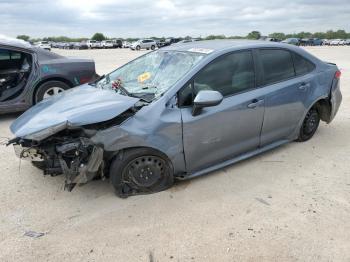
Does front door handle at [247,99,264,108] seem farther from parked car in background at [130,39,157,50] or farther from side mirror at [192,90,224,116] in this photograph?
parked car in background at [130,39,157,50]

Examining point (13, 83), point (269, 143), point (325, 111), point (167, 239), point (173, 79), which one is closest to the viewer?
point (167, 239)

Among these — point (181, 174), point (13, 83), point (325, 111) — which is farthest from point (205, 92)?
point (13, 83)

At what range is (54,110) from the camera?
3.70m

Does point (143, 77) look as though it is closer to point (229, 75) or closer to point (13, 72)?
point (229, 75)

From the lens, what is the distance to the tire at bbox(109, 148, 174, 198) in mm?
3451

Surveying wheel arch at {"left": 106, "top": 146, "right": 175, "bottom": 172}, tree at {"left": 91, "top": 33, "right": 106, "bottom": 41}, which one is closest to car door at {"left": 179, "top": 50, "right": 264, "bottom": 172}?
wheel arch at {"left": 106, "top": 146, "right": 175, "bottom": 172}

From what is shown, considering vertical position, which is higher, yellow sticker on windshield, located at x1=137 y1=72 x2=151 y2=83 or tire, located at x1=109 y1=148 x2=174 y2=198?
yellow sticker on windshield, located at x1=137 y1=72 x2=151 y2=83

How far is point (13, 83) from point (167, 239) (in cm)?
529

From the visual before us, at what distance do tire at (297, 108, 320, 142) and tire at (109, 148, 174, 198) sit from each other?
7.85 ft

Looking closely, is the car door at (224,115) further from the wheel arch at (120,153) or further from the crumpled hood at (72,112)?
the crumpled hood at (72,112)

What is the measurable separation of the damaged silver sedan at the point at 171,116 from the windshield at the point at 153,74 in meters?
0.02

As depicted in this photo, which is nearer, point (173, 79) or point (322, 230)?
point (322, 230)

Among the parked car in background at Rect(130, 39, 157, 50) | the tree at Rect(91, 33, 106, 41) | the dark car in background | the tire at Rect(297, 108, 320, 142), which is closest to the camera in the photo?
the tire at Rect(297, 108, 320, 142)

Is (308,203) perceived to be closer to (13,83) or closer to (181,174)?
(181,174)
